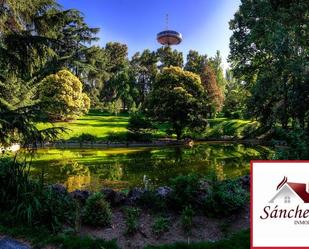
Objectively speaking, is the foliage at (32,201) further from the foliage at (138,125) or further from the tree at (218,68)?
the tree at (218,68)

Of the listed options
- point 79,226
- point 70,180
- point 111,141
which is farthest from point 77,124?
point 79,226

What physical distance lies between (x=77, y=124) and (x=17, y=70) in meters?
30.9

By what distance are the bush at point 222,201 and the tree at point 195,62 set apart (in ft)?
163

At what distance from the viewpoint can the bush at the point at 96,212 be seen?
20.6 ft

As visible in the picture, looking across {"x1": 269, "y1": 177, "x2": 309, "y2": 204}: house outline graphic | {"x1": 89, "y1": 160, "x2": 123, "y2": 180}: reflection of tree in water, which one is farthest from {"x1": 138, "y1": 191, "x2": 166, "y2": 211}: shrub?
{"x1": 89, "y1": 160, "x2": 123, "y2": 180}: reflection of tree in water

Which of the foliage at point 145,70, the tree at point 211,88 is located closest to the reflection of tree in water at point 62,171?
the tree at point 211,88

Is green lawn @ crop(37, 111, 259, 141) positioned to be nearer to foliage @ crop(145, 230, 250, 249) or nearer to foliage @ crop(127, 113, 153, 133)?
foliage @ crop(127, 113, 153, 133)

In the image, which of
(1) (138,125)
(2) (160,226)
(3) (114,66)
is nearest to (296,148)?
(2) (160,226)

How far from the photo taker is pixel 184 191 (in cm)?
687

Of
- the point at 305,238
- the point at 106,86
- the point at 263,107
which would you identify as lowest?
the point at 305,238

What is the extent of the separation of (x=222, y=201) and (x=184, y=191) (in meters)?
0.80

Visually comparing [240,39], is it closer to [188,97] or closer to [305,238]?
[188,97]

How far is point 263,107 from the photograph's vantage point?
26.2 meters

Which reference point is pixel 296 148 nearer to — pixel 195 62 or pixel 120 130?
pixel 120 130
